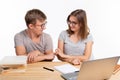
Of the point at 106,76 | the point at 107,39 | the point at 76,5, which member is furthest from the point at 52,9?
the point at 106,76

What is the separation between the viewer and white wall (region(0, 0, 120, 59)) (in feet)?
11.7

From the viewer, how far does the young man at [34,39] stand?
7.87ft

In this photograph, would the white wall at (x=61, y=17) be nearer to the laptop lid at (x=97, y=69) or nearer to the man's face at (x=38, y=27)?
the man's face at (x=38, y=27)

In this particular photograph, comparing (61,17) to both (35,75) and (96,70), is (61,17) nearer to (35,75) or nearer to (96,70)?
(35,75)

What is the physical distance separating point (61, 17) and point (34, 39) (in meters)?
1.15

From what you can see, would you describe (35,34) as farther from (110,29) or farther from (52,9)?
(110,29)

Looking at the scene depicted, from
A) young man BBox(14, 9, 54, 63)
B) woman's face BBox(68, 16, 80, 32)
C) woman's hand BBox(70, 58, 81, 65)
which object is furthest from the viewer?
woman's face BBox(68, 16, 80, 32)

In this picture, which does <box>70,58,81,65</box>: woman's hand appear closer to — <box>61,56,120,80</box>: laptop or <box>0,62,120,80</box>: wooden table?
<box>0,62,120,80</box>: wooden table

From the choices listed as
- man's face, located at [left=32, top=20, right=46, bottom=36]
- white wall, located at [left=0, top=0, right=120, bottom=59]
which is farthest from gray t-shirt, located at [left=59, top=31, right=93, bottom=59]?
white wall, located at [left=0, top=0, right=120, bottom=59]

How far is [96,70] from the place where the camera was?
4.96ft

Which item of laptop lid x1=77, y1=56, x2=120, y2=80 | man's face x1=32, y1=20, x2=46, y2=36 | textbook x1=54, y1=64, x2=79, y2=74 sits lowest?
textbook x1=54, y1=64, x2=79, y2=74

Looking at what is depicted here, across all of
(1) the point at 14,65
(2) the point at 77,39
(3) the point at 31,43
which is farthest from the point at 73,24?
(1) the point at 14,65

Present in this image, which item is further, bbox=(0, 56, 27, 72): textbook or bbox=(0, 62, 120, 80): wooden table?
bbox=(0, 56, 27, 72): textbook

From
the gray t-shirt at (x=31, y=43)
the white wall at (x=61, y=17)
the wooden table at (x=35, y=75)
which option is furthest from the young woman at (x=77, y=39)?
the white wall at (x=61, y=17)
